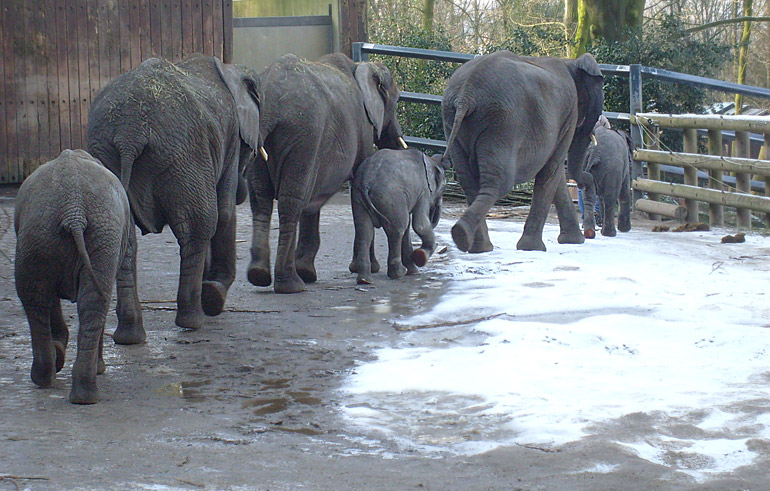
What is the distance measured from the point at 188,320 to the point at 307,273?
1993 mm

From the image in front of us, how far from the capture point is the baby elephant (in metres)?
7.87

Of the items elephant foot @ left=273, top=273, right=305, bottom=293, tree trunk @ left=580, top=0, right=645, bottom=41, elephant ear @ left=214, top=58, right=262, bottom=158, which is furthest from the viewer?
tree trunk @ left=580, top=0, right=645, bottom=41

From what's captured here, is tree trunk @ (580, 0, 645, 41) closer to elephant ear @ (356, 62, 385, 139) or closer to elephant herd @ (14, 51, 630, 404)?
elephant herd @ (14, 51, 630, 404)

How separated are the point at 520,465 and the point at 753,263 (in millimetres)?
5487

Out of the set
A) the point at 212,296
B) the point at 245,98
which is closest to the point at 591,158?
the point at 245,98

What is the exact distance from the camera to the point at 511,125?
345 inches

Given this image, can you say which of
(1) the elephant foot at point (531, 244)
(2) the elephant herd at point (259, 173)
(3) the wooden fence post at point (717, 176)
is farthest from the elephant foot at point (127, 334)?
(3) the wooden fence post at point (717, 176)

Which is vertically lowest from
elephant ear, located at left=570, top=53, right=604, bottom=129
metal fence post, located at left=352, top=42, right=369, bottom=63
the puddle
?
the puddle

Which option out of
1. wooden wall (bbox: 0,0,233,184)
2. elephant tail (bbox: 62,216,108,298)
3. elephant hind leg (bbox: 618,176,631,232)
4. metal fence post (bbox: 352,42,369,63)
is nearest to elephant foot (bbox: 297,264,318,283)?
elephant tail (bbox: 62,216,108,298)

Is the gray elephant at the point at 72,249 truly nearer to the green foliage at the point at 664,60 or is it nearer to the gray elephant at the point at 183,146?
the gray elephant at the point at 183,146

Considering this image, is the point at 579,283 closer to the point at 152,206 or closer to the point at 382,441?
the point at 152,206

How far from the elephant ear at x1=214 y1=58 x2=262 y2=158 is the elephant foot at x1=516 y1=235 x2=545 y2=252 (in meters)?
3.54

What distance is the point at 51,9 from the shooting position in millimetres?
15109

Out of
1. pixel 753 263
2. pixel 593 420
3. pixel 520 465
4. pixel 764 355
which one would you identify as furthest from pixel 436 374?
pixel 753 263
